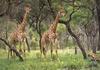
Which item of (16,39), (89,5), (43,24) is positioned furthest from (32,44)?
(16,39)

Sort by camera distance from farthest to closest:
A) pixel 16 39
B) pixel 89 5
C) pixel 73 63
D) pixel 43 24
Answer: pixel 43 24
pixel 89 5
pixel 16 39
pixel 73 63

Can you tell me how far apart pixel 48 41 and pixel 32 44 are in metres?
35.2

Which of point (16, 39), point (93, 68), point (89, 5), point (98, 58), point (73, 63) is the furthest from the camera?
point (89, 5)

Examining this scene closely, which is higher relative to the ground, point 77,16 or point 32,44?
point 77,16

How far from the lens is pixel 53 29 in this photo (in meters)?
19.0

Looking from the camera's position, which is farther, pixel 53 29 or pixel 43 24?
pixel 43 24

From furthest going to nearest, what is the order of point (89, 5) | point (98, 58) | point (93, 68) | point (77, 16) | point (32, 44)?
1. point (32, 44)
2. point (77, 16)
3. point (89, 5)
4. point (98, 58)
5. point (93, 68)

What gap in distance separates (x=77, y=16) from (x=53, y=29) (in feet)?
34.8

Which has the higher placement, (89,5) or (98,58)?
(89,5)

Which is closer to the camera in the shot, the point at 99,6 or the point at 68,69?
the point at 68,69

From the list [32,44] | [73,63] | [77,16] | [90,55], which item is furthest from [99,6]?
[32,44]

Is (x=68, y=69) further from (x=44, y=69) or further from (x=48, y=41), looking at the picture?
(x=48, y=41)

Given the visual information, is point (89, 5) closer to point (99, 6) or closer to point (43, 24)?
point (99, 6)

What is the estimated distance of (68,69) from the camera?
14.9 meters
